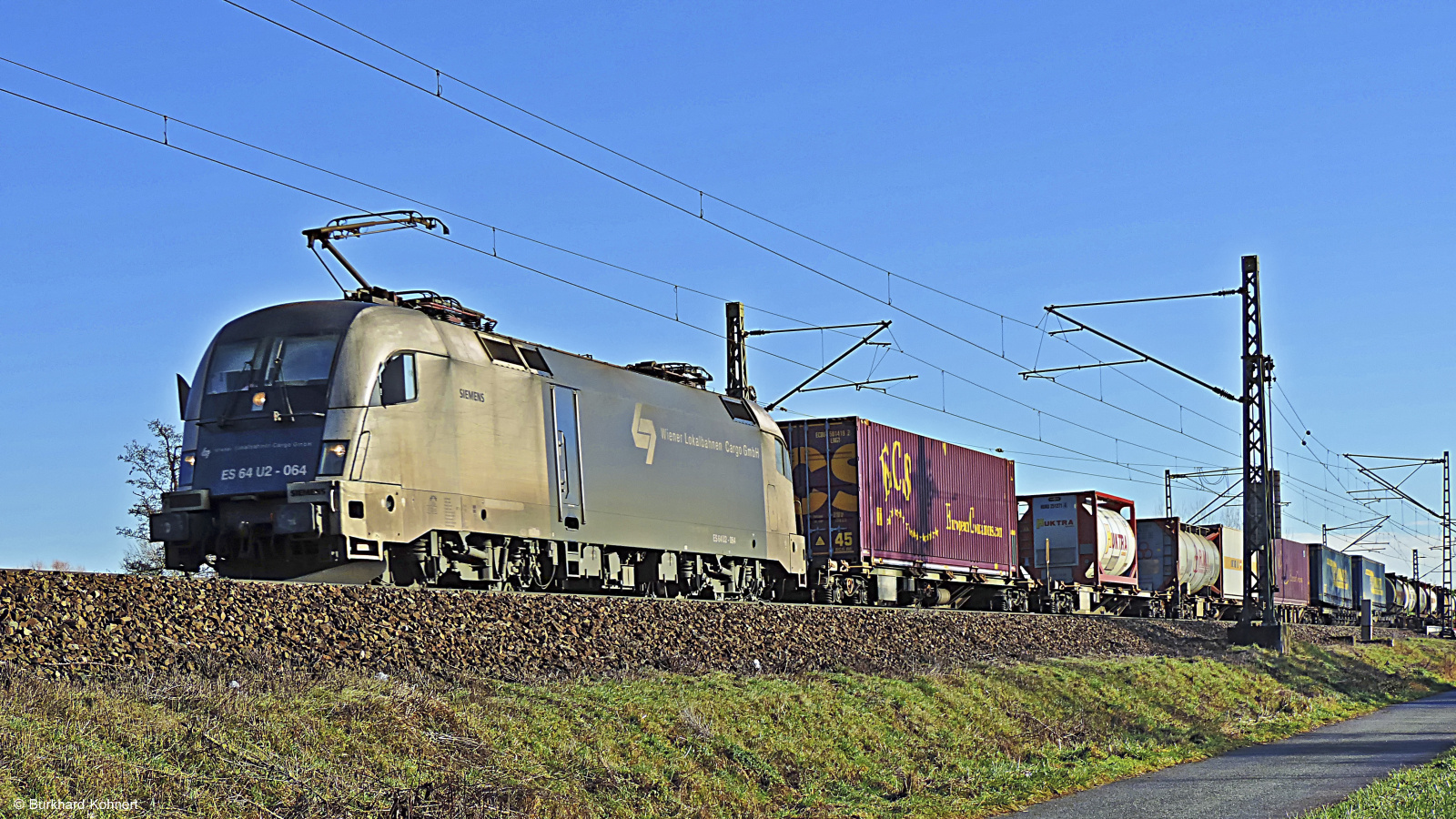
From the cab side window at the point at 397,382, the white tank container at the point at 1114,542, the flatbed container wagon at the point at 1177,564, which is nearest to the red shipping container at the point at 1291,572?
the flatbed container wagon at the point at 1177,564

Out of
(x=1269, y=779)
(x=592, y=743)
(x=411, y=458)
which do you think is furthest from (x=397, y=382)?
(x=1269, y=779)

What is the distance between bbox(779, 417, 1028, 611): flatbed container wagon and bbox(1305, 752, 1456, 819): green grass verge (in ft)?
45.8

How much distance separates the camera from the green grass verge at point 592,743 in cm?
909

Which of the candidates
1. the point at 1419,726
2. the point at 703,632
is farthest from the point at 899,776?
the point at 1419,726

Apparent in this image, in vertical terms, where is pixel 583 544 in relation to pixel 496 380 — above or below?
below

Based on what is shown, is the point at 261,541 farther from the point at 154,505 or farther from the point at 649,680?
the point at 154,505

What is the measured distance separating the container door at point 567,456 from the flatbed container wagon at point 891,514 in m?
8.80

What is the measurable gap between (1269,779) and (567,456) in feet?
31.6

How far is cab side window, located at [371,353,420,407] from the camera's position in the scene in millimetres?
16516

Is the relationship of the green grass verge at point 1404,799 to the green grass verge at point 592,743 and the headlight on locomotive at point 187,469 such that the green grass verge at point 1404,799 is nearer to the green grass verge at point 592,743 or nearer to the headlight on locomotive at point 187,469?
the green grass verge at point 592,743

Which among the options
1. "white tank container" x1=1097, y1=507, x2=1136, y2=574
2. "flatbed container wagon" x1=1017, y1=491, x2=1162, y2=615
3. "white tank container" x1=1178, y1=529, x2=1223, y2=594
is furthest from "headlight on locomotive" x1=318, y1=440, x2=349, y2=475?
"white tank container" x1=1178, y1=529, x2=1223, y2=594

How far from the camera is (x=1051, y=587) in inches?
1491

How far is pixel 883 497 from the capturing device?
29375 mm

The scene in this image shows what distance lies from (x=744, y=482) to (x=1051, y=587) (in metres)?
15.8
